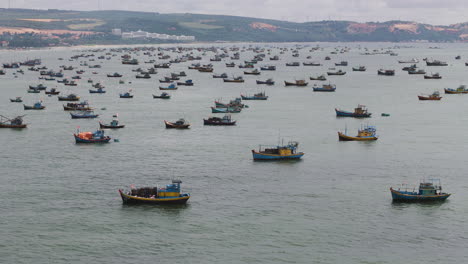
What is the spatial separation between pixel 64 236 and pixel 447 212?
45.2 m

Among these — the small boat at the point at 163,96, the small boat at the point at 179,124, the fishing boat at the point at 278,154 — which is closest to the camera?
the fishing boat at the point at 278,154

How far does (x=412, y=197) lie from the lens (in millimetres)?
79125

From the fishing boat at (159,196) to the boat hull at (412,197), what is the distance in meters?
26.2

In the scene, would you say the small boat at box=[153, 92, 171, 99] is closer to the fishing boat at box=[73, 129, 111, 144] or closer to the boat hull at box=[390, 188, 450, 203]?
the fishing boat at box=[73, 129, 111, 144]

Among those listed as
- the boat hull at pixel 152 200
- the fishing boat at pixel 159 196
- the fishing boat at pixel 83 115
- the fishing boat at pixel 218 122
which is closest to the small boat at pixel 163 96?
the fishing boat at pixel 83 115

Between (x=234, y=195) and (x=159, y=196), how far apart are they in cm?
1013

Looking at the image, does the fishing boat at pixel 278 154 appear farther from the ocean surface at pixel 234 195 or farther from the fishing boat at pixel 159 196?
the fishing boat at pixel 159 196

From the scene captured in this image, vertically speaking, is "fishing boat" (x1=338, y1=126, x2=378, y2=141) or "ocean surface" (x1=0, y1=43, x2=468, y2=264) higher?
"fishing boat" (x1=338, y1=126, x2=378, y2=141)

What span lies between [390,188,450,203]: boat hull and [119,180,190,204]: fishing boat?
26217 millimetres

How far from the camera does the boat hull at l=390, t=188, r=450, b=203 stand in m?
78.8

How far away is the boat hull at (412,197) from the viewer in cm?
7875

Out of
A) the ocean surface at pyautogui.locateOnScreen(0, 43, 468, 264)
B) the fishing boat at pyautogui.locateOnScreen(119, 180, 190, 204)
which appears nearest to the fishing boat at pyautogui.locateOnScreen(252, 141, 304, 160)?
the ocean surface at pyautogui.locateOnScreen(0, 43, 468, 264)

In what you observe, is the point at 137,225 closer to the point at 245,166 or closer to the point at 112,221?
the point at 112,221

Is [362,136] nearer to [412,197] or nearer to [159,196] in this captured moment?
[412,197]
